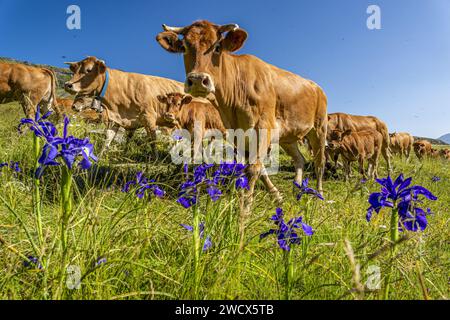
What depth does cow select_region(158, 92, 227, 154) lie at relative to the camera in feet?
27.8

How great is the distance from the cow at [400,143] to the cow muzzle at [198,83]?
916 inches

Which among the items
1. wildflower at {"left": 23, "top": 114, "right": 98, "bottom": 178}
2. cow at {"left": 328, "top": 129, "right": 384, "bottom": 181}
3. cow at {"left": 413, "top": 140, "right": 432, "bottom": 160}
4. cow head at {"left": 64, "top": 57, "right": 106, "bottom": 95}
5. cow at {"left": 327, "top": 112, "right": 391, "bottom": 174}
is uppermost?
cow head at {"left": 64, "top": 57, "right": 106, "bottom": 95}

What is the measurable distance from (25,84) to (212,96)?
31.0 feet

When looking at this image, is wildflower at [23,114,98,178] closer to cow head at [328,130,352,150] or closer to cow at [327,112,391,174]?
cow head at [328,130,352,150]

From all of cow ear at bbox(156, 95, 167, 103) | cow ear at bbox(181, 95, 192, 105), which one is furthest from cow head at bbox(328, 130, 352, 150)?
cow ear at bbox(156, 95, 167, 103)

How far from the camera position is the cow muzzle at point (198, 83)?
4.30m

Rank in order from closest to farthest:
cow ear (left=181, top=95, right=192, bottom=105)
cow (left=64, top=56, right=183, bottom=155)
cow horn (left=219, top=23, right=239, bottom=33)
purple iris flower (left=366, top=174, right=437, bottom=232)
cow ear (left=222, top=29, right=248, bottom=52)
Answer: purple iris flower (left=366, top=174, right=437, bottom=232) < cow horn (left=219, top=23, right=239, bottom=33) < cow ear (left=222, top=29, right=248, bottom=52) < cow ear (left=181, top=95, right=192, bottom=105) < cow (left=64, top=56, right=183, bottom=155)

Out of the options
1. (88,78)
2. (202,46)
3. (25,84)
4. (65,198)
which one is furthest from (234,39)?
(25,84)

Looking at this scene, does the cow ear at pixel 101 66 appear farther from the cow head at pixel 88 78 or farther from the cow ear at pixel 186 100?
the cow ear at pixel 186 100

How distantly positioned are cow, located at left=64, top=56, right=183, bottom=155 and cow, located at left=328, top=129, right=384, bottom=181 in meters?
5.13

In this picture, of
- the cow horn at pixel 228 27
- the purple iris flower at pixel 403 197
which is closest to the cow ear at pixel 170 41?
the cow horn at pixel 228 27

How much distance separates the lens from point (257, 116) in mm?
5285
